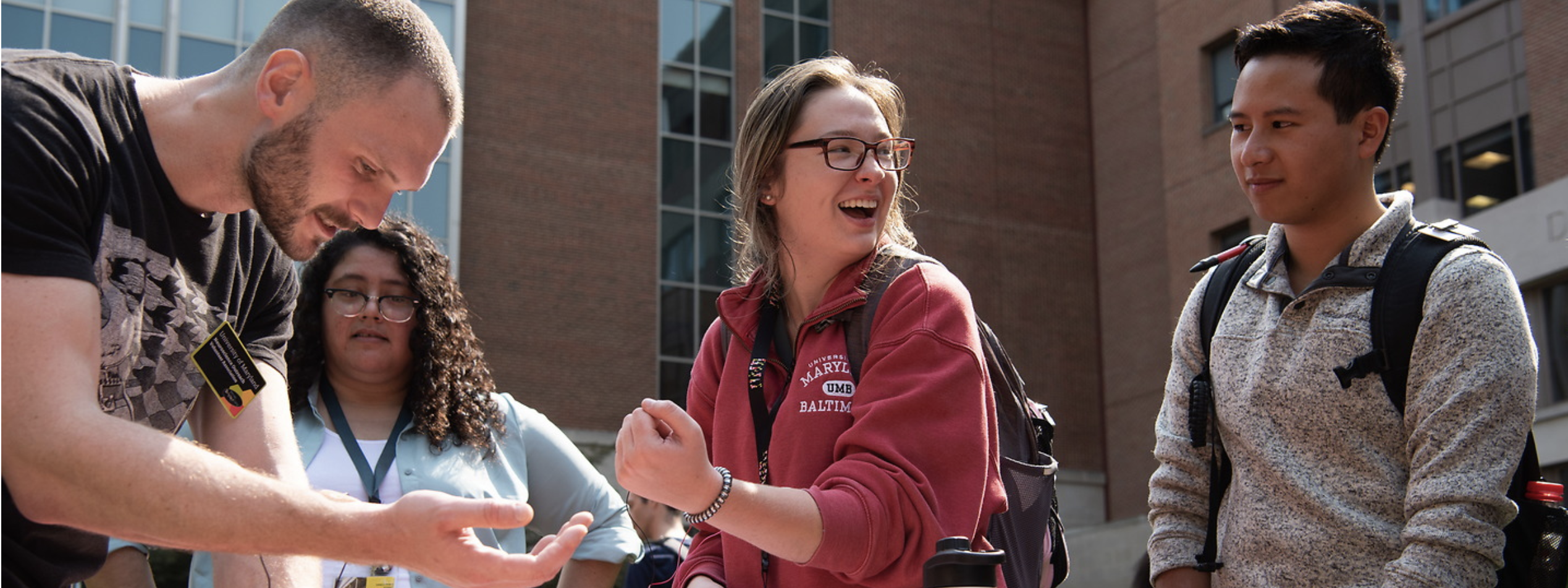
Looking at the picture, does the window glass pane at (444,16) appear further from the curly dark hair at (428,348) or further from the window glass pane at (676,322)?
the curly dark hair at (428,348)

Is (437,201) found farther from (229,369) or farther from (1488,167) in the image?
(229,369)

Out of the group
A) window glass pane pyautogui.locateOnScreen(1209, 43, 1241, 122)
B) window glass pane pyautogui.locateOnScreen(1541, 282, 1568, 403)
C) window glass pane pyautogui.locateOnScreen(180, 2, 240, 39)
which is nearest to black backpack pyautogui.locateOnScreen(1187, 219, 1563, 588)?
window glass pane pyautogui.locateOnScreen(1541, 282, 1568, 403)

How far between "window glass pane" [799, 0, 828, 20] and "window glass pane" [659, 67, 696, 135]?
3.53m

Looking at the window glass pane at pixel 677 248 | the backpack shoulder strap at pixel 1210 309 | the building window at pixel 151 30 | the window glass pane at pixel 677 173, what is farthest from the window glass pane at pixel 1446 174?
the backpack shoulder strap at pixel 1210 309

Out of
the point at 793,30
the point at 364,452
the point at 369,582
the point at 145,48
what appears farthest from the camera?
the point at 793,30

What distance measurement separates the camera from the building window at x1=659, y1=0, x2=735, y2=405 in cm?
2841

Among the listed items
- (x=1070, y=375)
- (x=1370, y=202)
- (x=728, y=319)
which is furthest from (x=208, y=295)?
(x=1070, y=375)

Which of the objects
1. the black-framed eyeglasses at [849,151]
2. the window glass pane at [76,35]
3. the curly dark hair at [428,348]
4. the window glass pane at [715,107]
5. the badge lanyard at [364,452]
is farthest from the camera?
the window glass pane at [715,107]

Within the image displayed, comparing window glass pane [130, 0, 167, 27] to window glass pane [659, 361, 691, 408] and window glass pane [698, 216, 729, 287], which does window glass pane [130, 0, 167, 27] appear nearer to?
window glass pane [698, 216, 729, 287]

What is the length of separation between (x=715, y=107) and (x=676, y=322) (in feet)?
16.2

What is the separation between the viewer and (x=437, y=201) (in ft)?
85.8

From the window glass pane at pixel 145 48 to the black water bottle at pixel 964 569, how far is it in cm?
2430

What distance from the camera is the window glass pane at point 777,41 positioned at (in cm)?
3042

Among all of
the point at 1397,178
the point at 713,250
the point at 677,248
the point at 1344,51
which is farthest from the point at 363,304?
the point at 677,248
